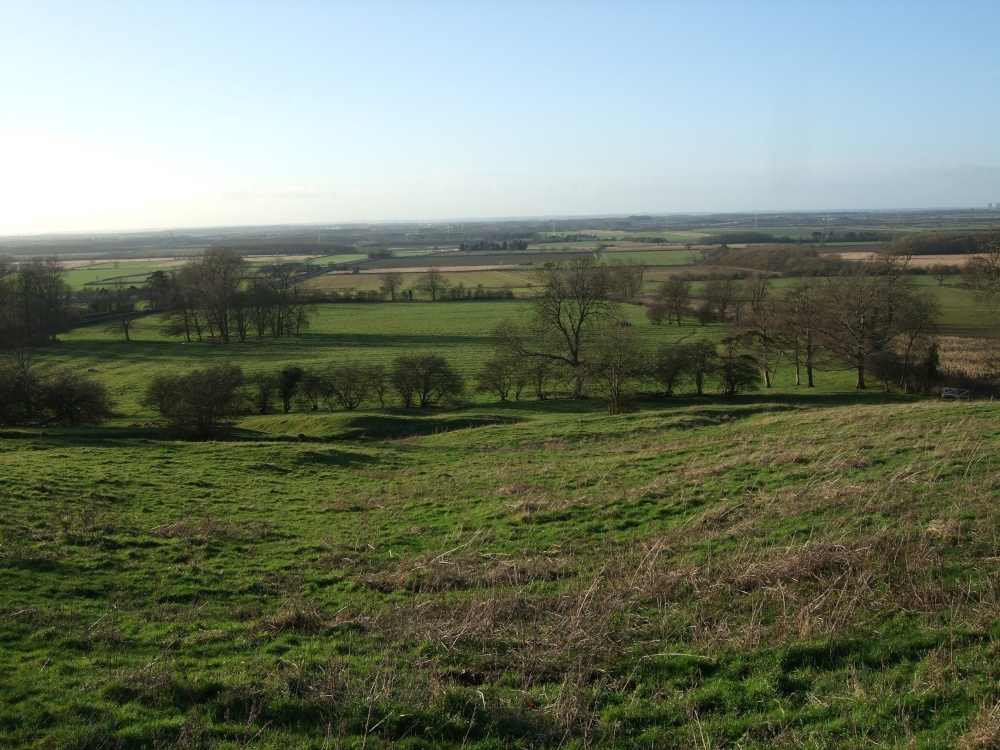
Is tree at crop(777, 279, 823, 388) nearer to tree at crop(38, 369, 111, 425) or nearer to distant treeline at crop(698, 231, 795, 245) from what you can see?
tree at crop(38, 369, 111, 425)

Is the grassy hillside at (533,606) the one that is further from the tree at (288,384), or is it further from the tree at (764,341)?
the tree at (764,341)

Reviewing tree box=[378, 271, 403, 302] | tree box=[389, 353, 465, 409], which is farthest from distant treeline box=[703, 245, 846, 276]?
tree box=[378, 271, 403, 302]

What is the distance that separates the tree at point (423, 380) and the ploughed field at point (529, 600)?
20594mm

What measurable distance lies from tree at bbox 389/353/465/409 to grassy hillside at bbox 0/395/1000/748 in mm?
22917

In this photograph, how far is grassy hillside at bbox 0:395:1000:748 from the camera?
20.3 ft

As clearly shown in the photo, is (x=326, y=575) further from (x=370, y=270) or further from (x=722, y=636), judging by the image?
(x=370, y=270)

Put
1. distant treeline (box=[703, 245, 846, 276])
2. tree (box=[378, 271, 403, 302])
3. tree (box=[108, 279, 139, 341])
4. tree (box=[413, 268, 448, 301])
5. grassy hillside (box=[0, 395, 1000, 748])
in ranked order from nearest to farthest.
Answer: grassy hillside (box=[0, 395, 1000, 748]) < tree (box=[108, 279, 139, 341]) < distant treeline (box=[703, 245, 846, 276]) < tree (box=[413, 268, 448, 301]) < tree (box=[378, 271, 403, 302])

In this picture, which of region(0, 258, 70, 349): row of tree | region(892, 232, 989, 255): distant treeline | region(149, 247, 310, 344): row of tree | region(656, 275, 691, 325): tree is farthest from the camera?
region(656, 275, 691, 325): tree

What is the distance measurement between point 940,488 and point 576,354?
3523 centimetres

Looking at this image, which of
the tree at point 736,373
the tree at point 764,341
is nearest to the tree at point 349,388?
the tree at point 736,373

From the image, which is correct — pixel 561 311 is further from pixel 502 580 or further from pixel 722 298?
pixel 502 580

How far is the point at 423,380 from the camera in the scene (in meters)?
41.4

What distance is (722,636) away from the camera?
24.5 ft

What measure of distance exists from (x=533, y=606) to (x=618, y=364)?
3094 centimetres
